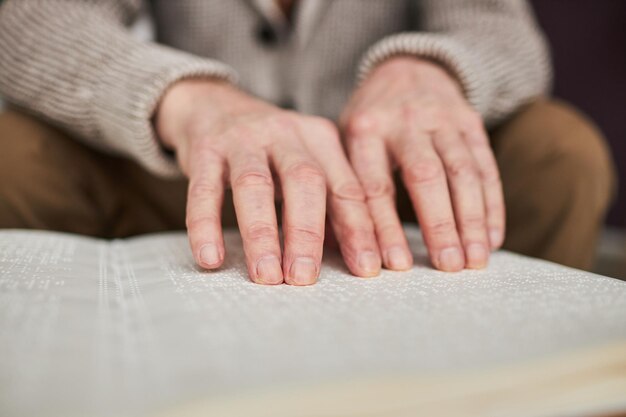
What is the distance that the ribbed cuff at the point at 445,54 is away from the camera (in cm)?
51

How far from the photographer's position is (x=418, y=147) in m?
0.41

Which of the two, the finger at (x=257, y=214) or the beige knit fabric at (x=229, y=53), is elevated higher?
the beige knit fabric at (x=229, y=53)

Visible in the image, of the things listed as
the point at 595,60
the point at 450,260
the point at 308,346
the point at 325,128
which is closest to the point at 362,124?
the point at 325,128

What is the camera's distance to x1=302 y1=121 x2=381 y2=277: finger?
1.12 ft

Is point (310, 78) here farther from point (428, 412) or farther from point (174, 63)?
point (428, 412)

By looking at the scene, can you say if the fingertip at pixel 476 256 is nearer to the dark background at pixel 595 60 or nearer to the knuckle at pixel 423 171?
the knuckle at pixel 423 171

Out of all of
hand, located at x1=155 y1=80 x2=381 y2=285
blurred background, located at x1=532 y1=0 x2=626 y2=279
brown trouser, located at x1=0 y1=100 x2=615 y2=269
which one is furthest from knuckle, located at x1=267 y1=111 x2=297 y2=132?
blurred background, located at x1=532 y1=0 x2=626 y2=279

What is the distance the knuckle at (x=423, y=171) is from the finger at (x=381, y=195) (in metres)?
0.02

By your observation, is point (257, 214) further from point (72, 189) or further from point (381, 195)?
point (72, 189)

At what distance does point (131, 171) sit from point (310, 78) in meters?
0.27

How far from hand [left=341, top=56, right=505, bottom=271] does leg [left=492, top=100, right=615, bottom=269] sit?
4.8 inches

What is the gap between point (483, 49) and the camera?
1.85ft

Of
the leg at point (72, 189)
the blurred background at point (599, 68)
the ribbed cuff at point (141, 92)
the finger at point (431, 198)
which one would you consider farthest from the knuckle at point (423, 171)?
the blurred background at point (599, 68)

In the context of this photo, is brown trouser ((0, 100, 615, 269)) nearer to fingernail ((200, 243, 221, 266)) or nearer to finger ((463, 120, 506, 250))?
finger ((463, 120, 506, 250))
